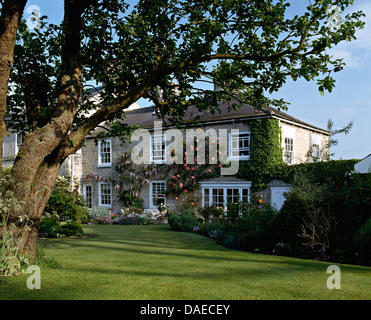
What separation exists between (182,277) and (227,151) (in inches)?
579

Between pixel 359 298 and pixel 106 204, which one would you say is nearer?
pixel 359 298

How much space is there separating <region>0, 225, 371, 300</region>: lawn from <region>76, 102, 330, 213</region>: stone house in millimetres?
8723

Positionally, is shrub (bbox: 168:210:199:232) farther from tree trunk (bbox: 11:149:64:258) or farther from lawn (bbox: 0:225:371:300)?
tree trunk (bbox: 11:149:64:258)

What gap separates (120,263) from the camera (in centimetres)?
805

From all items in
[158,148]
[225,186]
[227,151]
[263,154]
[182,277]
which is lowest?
[182,277]

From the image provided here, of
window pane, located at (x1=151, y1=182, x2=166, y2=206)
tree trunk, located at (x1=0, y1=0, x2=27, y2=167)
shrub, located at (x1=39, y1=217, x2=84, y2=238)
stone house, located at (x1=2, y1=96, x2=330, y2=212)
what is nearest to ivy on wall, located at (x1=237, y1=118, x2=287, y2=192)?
stone house, located at (x1=2, y1=96, x2=330, y2=212)

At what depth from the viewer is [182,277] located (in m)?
6.67

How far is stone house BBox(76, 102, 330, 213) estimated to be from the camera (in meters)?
20.2

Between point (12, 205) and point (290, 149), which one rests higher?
point (290, 149)

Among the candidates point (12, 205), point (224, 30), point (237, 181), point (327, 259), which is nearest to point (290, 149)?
point (237, 181)

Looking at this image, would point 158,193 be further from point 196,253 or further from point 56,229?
point 196,253

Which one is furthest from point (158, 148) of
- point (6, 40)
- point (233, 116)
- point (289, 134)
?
point (6, 40)
